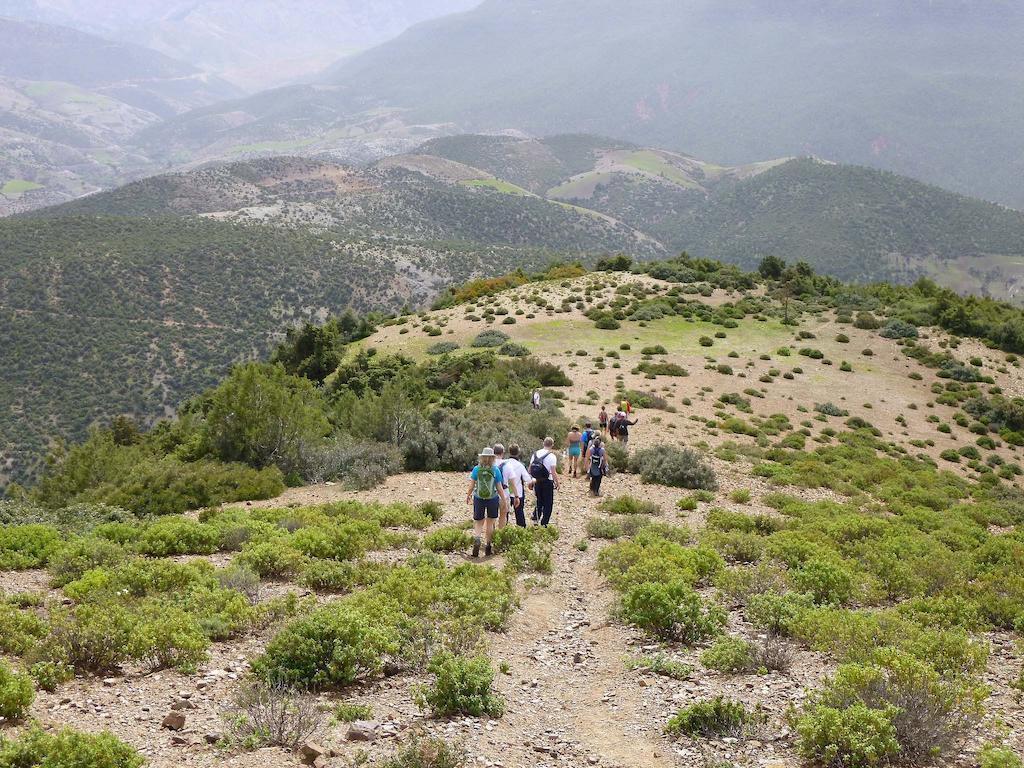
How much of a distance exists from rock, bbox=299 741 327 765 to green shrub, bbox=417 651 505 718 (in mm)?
1074

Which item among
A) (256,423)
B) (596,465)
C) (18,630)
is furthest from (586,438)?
(18,630)

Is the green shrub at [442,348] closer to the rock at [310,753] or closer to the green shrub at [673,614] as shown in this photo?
the green shrub at [673,614]

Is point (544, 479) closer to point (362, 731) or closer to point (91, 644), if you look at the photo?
point (362, 731)

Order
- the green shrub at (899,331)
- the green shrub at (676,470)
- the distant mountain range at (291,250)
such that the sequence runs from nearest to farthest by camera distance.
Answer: the green shrub at (676,470) → the green shrub at (899,331) → the distant mountain range at (291,250)

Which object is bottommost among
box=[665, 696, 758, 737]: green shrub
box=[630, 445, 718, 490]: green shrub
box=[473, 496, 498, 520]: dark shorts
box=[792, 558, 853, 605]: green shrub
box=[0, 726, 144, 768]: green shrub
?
box=[630, 445, 718, 490]: green shrub

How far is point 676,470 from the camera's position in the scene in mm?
17609

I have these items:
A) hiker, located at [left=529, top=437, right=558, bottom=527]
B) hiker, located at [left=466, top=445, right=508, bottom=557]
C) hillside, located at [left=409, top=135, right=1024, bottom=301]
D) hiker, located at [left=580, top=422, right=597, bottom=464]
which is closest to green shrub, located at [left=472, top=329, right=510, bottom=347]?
hiker, located at [left=580, top=422, right=597, bottom=464]

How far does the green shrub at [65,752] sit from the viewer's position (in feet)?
14.7

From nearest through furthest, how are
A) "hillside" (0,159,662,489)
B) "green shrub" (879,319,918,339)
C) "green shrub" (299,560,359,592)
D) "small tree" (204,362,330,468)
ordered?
"green shrub" (299,560,359,592) → "small tree" (204,362,330,468) → "green shrub" (879,319,918,339) → "hillside" (0,159,662,489)

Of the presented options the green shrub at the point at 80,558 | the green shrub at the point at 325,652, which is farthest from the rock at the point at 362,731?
the green shrub at the point at 80,558

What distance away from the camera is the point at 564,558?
11492mm

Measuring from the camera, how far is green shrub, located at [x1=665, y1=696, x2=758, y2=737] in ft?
18.9

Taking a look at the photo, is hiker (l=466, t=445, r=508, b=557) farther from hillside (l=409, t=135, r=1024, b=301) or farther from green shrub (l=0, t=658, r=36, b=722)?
hillside (l=409, t=135, r=1024, b=301)

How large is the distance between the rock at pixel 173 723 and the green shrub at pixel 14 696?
1.05 meters
